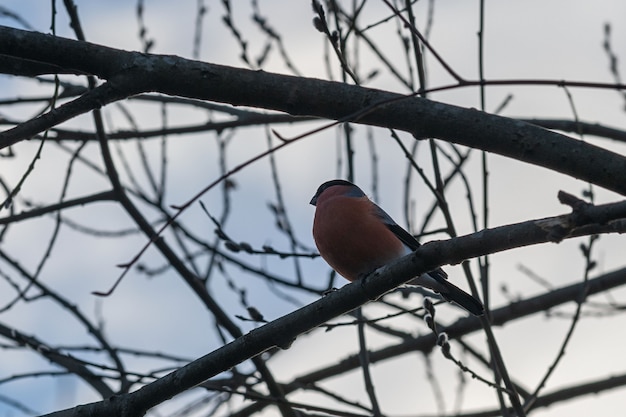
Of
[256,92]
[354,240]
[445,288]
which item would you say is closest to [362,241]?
[354,240]

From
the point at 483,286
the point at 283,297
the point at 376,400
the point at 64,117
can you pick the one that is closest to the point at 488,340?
the point at 483,286

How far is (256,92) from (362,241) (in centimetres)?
171

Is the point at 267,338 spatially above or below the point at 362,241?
below

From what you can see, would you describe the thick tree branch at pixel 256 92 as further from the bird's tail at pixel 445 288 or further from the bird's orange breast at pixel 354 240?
the bird's orange breast at pixel 354 240

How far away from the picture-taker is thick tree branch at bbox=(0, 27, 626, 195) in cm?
264

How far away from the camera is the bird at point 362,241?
4.28 metres

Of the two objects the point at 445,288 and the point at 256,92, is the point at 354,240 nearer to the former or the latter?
the point at 445,288

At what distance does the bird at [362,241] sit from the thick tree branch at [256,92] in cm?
159

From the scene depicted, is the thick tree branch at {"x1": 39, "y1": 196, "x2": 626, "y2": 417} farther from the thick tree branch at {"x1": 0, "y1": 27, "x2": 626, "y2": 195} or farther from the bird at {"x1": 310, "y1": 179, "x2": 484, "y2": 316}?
the bird at {"x1": 310, "y1": 179, "x2": 484, "y2": 316}

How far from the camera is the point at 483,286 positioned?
3.89 m

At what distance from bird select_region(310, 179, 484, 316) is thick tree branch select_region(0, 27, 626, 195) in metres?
1.59

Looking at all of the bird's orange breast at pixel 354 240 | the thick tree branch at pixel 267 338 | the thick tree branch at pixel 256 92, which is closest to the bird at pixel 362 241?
the bird's orange breast at pixel 354 240

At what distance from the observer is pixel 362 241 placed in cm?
429

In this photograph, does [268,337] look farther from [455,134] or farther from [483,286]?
[483,286]
